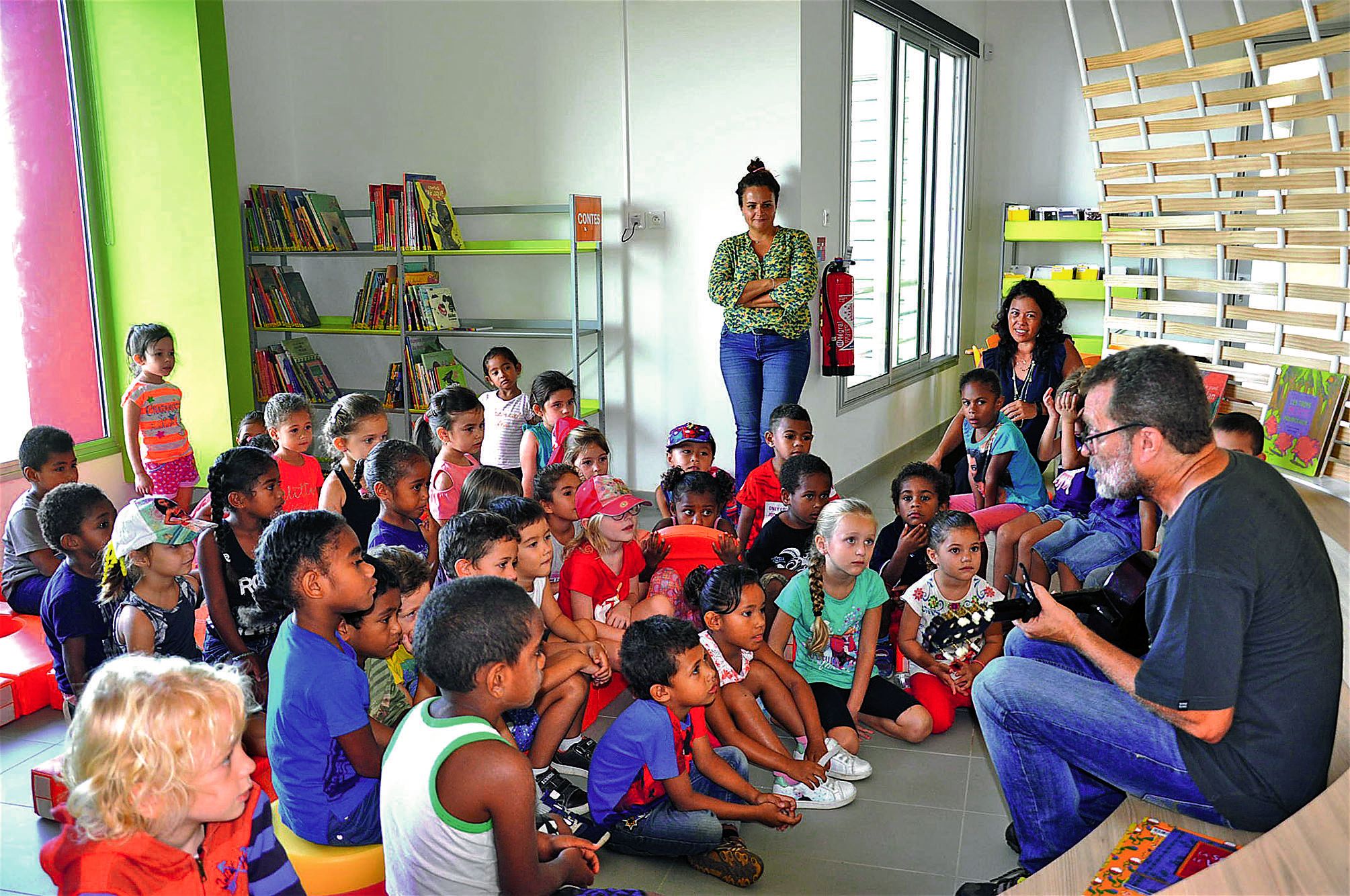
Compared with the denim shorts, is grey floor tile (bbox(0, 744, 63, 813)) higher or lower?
lower

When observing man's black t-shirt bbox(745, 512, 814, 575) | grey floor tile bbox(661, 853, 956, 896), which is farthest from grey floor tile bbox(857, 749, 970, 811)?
man's black t-shirt bbox(745, 512, 814, 575)

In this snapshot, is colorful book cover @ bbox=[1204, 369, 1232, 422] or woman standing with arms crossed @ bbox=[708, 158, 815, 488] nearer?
colorful book cover @ bbox=[1204, 369, 1232, 422]

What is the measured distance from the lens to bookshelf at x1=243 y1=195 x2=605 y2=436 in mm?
Answer: 5418

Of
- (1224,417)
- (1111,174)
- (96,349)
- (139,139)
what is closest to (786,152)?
(1111,174)

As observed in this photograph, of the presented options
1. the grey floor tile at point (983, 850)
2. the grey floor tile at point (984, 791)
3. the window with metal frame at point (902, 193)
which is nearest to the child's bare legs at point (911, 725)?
the grey floor tile at point (984, 791)

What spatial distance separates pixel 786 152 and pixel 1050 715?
Answer: 11.8 ft

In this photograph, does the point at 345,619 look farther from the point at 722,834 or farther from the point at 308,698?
the point at 722,834

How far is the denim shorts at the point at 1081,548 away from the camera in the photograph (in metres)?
3.51

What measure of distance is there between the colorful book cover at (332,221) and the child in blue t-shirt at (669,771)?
4072mm

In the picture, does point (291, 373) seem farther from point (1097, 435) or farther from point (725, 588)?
point (1097, 435)

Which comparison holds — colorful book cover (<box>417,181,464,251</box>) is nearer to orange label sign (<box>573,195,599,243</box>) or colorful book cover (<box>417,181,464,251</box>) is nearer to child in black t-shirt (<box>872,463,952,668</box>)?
orange label sign (<box>573,195,599,243</box>)

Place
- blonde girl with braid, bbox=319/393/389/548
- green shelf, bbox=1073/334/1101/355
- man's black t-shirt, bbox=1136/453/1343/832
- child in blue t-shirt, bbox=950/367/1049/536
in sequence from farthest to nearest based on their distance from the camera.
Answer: green shelf, bbox=1073/334/1101/355 → child in blue t-shirt, bbox=950/367/1049/536 → blonde girl with braid, bbox=319/393/389/548 → man's black t-shirt, bbox=1136/453/1343/832

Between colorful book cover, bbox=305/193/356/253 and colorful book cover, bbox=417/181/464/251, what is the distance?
0.53 metres

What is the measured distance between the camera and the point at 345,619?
2.30 m
